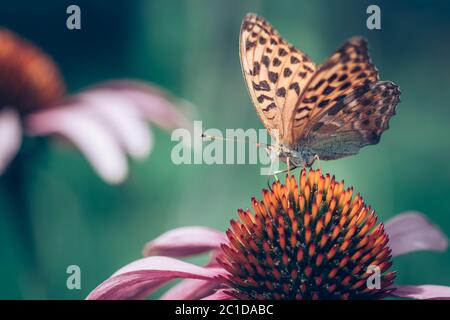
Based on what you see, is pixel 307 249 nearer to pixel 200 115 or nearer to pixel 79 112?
pixel 79 112

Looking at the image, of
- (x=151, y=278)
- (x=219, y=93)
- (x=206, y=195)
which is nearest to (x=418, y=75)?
(x=219, y=93)

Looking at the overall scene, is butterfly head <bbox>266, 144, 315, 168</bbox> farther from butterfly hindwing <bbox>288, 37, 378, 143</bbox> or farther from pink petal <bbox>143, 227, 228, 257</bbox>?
pink petal <bbox>143, 227, 228, 257</bbox>

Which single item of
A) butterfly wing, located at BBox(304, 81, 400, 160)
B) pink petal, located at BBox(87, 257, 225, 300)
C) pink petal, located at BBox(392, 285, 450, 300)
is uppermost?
butterfly wing, located at BBox(304, 81, 400, 160)

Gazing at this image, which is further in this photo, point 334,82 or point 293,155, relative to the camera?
point 293,155

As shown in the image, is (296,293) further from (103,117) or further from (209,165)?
(209,165)

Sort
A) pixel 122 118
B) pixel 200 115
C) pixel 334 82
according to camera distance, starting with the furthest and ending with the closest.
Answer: pixel 200 115
pixel 122 118
pixel 334 82

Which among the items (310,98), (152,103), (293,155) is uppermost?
(152,103)

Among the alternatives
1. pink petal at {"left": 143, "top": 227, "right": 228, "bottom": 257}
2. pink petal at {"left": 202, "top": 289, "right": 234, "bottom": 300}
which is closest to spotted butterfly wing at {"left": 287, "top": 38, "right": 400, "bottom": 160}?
pink petal at {"left": 143, "top": 227, "right": 228, "bottom": 257}

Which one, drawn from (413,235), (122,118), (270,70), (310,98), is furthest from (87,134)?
(413,235)
